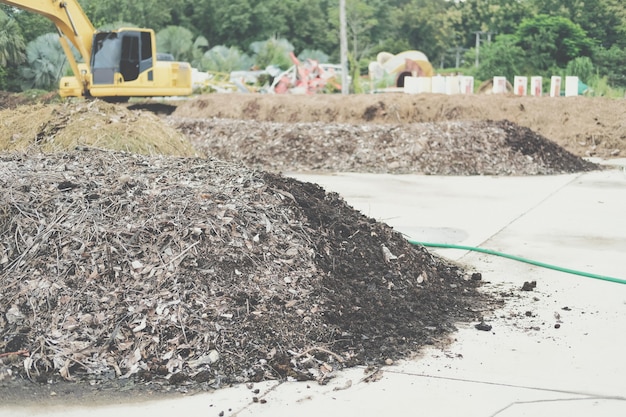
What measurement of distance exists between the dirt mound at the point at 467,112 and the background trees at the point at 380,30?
718 centimetres

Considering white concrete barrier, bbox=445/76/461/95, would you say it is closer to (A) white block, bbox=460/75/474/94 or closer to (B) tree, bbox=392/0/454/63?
(A) white block, bbox=460/75/474/94

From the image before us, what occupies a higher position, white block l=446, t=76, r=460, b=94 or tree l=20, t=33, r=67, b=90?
tree l=20, t=33, r=67, b=90

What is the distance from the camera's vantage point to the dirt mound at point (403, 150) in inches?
563

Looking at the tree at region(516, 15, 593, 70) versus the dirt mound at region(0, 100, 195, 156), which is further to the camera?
the tree at region(516, 15, 593, 70)

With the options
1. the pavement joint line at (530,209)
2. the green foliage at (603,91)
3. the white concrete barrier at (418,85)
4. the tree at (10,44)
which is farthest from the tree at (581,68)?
the tree at (10,44)

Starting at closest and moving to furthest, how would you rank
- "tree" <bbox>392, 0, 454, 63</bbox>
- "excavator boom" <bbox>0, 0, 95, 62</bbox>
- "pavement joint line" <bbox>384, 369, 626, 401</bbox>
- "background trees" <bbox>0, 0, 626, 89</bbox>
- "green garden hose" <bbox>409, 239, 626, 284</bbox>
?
1. "pavement joint line" <bbox>384, 369, 626, 401</bbox>
2. "green garden hose" <bbox>409, 239, 626, 284</bbox>
3. "excavator boom" <bbox>0, 0, 95, 62</bbox>
4. "background trees" <bbox>0, 0, 626, 89</bbox>
5. "tree" <bbox>392, 0, 454, 63</bbox>

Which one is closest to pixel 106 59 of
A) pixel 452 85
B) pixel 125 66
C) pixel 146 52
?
pixel 125 66

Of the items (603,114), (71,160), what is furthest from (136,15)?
(71,160)

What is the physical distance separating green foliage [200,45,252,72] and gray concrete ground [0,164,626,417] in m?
38.9

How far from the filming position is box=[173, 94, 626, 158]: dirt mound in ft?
59.5

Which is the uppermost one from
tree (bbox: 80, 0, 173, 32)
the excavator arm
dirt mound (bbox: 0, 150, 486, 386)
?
tree (bbox: 80, 0, 173, 32)

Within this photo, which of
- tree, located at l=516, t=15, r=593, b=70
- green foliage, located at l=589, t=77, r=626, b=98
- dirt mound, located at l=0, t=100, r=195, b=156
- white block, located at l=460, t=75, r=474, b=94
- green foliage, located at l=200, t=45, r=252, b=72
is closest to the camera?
dirt mound, located at l=0, t=100, r=195, b=156

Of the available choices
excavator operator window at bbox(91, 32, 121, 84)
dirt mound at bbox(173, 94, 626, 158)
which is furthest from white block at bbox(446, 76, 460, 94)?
excavator operator window at bbox(91, 32, 121, 84)

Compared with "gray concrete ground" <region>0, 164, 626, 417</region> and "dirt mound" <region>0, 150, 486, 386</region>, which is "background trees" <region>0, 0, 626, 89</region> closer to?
"gray concrete ground" <region>0, 164, 626, 417</region>
